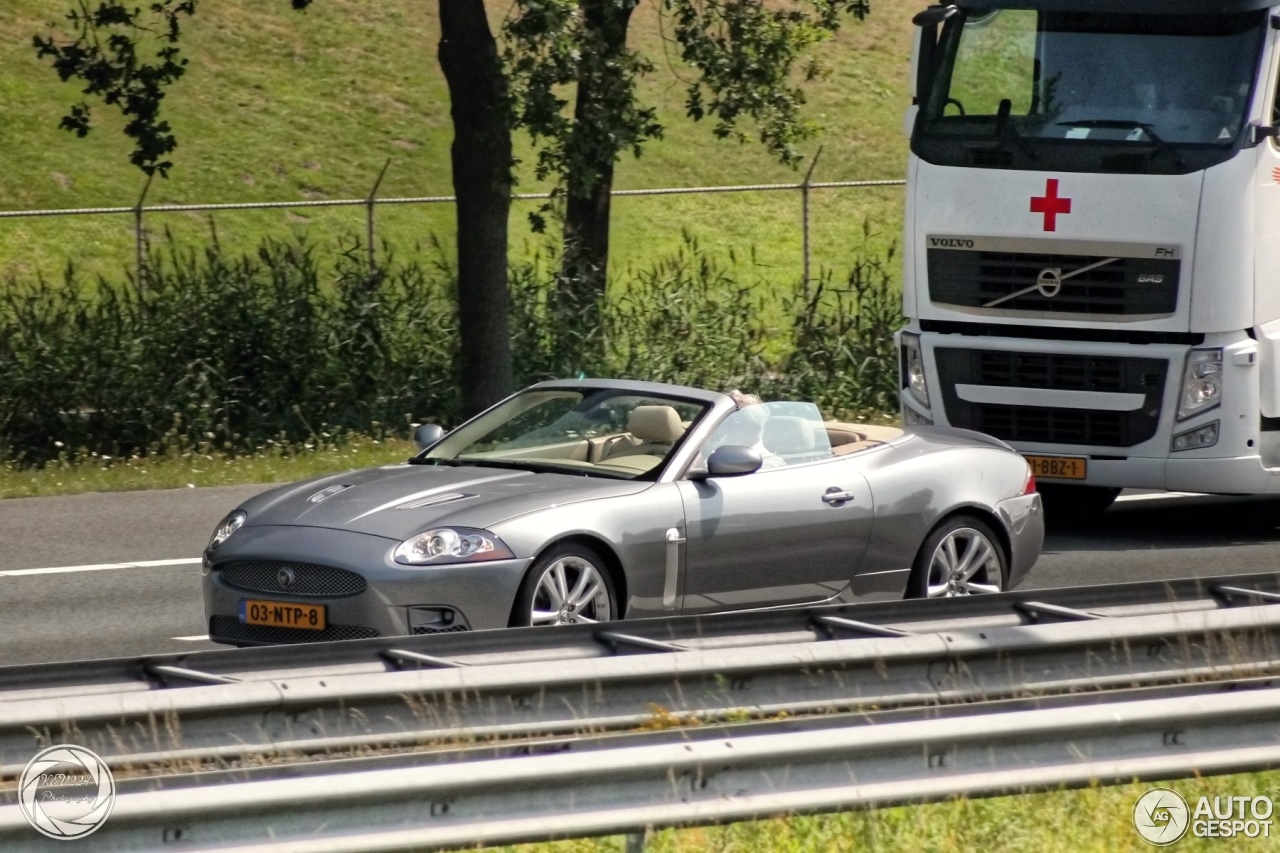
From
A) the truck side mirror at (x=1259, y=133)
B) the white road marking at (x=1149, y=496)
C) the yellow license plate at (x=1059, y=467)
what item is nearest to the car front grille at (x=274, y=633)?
the yellow license plate at (x=1059, y=467)

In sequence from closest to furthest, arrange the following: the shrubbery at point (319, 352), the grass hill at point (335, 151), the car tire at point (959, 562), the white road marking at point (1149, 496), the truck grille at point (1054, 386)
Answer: the car tire at point (959, 562) < the truck grille at point (1054, 386) < the white road marking at point (1149, 496) < the shrubbery at point (319, 352) < the grass hill at point (335, 151)

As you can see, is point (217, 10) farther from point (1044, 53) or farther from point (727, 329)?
point (1044, 53)

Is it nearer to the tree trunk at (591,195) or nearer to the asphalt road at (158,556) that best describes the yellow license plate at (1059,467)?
the asphalt road at (158,556)

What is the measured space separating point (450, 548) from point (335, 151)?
3443 cm

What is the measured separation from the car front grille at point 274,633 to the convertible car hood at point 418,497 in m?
0.43

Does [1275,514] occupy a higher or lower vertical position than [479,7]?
lower

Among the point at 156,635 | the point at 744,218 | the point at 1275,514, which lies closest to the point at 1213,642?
the point at 156,635

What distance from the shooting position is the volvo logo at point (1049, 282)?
1297 centimetres

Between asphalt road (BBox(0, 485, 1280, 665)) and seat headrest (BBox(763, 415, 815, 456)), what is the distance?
2578mm

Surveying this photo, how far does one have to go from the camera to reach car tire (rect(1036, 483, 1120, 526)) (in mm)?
14453

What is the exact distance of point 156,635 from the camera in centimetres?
A: 1025

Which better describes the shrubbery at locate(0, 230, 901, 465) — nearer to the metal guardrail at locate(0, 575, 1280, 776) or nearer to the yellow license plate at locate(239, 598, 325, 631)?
the yellow license plate at locate(239, 598, 325, 631)

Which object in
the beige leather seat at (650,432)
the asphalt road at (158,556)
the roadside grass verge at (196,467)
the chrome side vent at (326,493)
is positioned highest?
the beige leather seat at (650,432)

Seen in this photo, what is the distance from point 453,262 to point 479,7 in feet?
65.1
